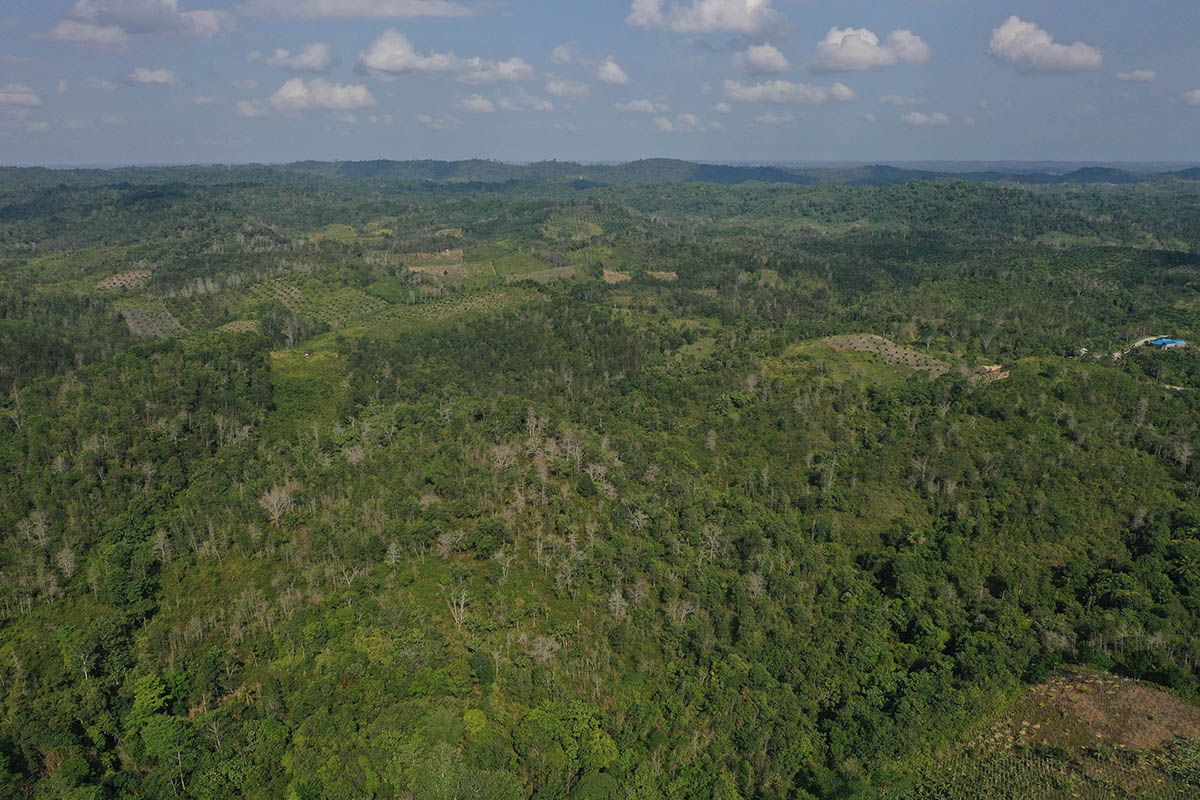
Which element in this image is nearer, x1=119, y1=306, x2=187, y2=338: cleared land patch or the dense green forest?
the dense green forest

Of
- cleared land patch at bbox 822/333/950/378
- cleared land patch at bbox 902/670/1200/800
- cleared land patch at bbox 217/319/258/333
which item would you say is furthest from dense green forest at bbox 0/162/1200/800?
cleared land patch at bbox 217/319/258/333

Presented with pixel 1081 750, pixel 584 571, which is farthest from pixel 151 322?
pixel 1081 750

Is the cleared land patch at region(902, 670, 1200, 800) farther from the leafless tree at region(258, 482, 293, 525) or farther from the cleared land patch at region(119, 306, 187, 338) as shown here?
the cleared land patch at region(119, 306, 187, 338)

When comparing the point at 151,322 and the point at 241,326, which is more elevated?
the point at 241,326

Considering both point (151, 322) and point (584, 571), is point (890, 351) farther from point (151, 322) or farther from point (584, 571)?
point (151, 322)

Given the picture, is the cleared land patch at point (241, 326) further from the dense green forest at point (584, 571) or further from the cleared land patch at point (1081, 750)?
the cleared land patch at point (1081, 750)

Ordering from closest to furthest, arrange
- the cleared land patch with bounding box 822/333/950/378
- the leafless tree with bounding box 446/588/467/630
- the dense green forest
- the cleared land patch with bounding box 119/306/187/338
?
the dense green forest → the leafless tree with bounding box 446/588/467/630 → the cleared land patch with bounding box 822/333/950/378 → the cleared land patch with bounding box 119/306/187/338

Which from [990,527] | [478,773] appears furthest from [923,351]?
[478,773]

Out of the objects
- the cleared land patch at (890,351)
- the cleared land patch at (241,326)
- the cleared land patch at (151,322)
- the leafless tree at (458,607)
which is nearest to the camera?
the leafless tree at (458,607)

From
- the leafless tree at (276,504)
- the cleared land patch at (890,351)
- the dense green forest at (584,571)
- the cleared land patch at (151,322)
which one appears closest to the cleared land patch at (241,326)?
the cleared land patch at (151,322)

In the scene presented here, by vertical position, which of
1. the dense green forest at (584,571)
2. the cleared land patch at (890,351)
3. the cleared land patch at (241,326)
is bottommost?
the dense green forest at (584,571)

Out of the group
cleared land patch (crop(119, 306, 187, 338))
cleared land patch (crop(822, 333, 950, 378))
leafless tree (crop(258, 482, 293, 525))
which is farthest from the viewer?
cleared land patch (crop(119, 306, 187, 338))

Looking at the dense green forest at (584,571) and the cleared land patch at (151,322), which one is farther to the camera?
the cleared land patch at (151,322)
